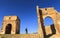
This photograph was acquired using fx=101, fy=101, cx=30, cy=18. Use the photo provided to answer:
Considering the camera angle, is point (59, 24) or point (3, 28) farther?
point (3, 28)

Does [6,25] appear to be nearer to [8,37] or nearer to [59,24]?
[8,37]

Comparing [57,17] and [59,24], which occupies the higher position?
[57,17]

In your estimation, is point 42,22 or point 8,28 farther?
point 8,28

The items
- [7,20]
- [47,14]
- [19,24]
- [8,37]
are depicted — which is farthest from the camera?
[19,24]

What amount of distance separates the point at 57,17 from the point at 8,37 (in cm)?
1047

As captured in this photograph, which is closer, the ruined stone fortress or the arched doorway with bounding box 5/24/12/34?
the ruined stone fortress

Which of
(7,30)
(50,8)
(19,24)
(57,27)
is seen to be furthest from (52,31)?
(7,30)

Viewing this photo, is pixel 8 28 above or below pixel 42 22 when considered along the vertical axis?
below

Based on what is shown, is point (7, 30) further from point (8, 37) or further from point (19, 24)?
point (8, 37)

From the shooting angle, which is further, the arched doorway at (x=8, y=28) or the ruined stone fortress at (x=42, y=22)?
the arched doorway at (x=8, y=28)

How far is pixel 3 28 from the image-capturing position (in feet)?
71.0

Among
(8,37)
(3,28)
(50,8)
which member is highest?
(50,8)

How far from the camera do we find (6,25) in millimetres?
22188

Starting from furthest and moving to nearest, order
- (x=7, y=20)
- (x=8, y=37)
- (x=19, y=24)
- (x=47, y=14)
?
(x=19, y=24) < (x=7, y=20) < (x=47, y=14) < (x=8, y=37)
